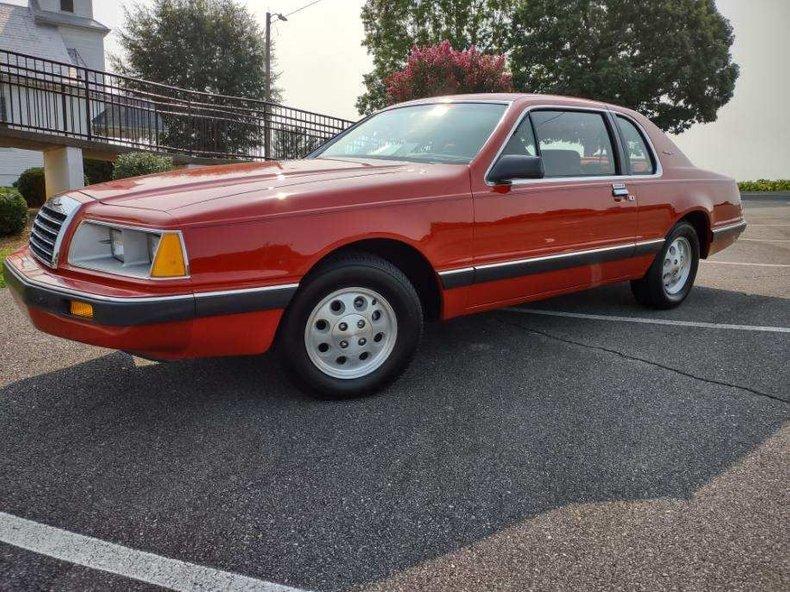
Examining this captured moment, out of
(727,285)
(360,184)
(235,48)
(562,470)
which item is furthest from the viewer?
(235,48)

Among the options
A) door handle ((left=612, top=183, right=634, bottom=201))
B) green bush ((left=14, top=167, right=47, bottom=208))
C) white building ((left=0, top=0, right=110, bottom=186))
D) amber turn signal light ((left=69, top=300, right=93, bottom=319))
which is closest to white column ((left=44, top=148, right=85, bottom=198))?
green bush ((left=14, top=167, right=47, bottom=208))

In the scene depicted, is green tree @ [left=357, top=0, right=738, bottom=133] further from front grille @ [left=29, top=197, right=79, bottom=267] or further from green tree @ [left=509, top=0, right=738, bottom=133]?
front grille @ [left=29, top=197, right=79, bottom=267]

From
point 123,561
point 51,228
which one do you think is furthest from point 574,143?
point 123,561

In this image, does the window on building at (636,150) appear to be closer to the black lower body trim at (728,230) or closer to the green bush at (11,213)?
the black lower body trim at (728,230)

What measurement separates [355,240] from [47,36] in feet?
101

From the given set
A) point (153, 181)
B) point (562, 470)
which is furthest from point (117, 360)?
point (562, 470)

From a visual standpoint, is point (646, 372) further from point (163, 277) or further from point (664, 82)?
point (664, 82)

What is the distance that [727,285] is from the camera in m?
6.62

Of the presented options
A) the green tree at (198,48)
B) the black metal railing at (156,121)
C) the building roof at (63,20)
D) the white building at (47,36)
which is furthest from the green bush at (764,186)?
the building roof at (63,20)

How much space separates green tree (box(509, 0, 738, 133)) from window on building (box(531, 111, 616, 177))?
26145mm

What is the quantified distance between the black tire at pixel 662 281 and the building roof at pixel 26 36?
26440 millimetres

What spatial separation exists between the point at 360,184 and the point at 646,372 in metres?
1.99

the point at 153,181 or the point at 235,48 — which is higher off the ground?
the point at 235,48

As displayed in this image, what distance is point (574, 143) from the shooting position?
454cm
